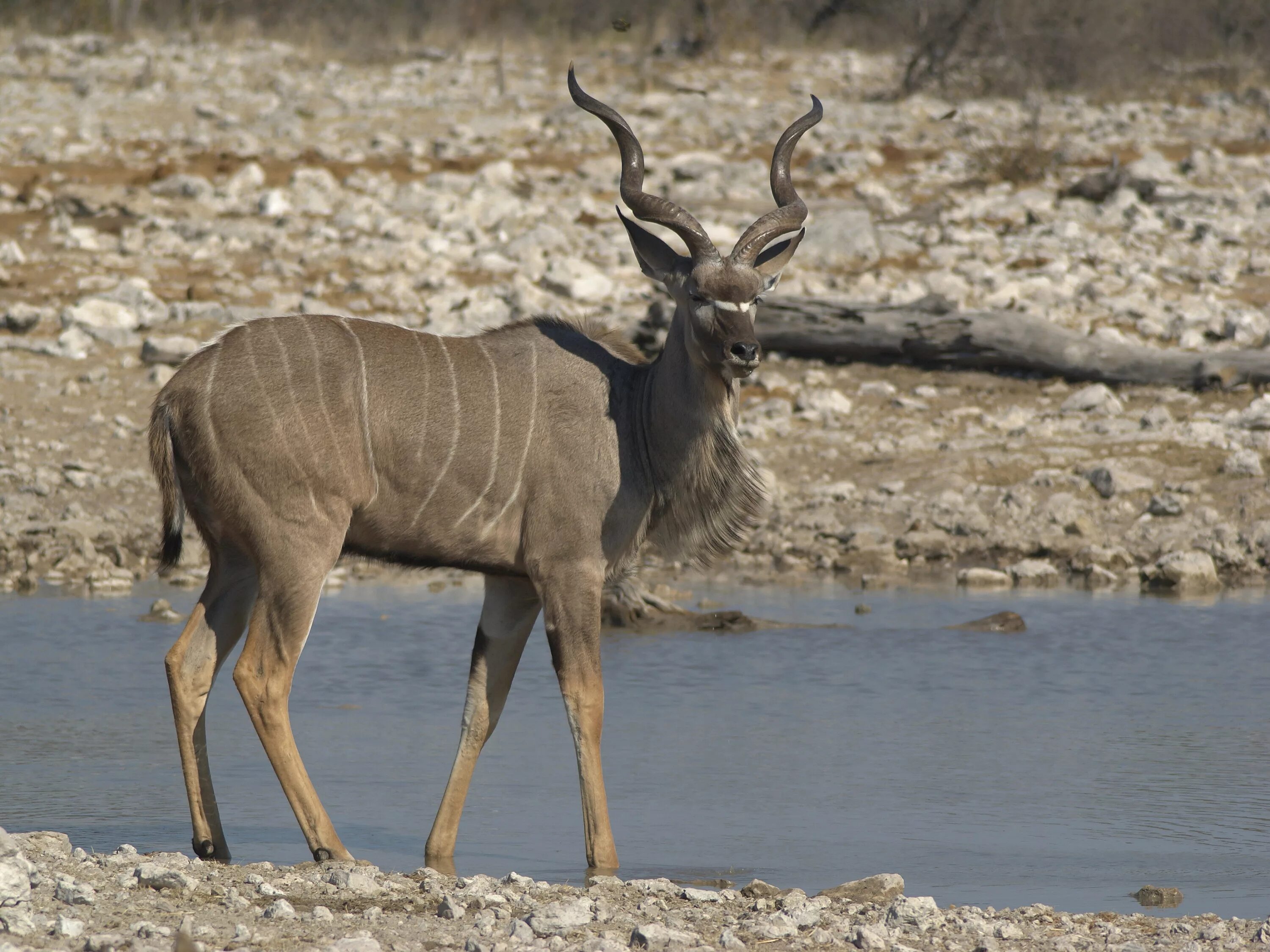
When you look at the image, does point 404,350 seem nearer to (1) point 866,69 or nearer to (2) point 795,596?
(2) point 795,596

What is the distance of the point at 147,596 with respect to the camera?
25.3ft

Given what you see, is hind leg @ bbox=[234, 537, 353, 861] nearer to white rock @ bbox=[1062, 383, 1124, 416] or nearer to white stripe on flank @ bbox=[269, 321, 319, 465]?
white stripe on flank @ bbox=[269, 321, 319, 465]

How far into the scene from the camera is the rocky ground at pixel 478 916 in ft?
11.2

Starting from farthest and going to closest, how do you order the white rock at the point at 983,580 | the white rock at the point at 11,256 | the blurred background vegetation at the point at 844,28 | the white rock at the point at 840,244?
1. the blurred background vegetation at the point at 844,28
2. the white rock at the point at 840,244
3. the white rock at the point at 11,256
4. the white rock at the point at 983,580

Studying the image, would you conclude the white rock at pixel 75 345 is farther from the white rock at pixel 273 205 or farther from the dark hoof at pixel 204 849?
the dark hoof at pixel 204 849

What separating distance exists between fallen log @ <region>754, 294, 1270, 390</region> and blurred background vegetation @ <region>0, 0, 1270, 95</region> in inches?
300

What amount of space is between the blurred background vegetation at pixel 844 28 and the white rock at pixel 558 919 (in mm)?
14368

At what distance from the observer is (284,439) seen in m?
4.46

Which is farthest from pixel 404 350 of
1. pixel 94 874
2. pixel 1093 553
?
pixel 1093 553

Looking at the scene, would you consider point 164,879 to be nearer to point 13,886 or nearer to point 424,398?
point 13,886

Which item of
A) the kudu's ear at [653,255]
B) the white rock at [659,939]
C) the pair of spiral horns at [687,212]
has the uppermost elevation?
the pair of spiral horns at [687,212]

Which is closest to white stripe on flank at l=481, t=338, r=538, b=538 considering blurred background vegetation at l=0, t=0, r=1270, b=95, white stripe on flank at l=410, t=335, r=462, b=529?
white stripe on flank at l=410, t=335, r=462, b=529

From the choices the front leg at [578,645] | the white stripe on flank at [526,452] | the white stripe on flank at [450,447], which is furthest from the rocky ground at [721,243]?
the front leg at [578,645]

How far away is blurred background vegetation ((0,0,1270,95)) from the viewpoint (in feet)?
58.9
